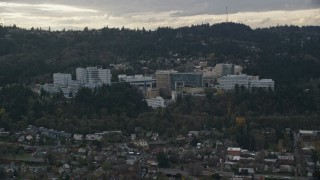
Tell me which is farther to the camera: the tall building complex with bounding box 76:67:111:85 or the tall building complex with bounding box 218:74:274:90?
the tall building complex with bounding box 76:67:111:85

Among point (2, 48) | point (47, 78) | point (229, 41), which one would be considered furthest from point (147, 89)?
point (229, 41)

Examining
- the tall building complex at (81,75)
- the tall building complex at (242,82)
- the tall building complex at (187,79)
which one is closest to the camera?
the tall building complex at (242,82)

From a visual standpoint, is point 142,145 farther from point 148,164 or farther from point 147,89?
point 147,89

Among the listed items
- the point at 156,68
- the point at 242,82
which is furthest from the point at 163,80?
the point at 156,68

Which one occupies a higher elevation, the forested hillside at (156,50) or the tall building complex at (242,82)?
the forested hillside at (156,50)

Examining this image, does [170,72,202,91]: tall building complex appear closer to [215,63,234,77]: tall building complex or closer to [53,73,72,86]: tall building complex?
[215,63,234,77]: tall building complex

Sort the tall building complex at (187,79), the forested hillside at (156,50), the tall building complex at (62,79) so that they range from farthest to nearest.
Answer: the forested hillside at (156,50) < the tall building complex at (187,79) < the tall building complex at (62,79)

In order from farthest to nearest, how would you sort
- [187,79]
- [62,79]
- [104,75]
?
[187,79] → [104,75] → [62,79]

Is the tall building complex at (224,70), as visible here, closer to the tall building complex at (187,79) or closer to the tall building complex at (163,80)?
the tall building complex at (187,79)

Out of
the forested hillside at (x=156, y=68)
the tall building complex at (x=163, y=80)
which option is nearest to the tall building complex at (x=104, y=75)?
the tall building complex at (x=163, y=80)

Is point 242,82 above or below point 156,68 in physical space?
below

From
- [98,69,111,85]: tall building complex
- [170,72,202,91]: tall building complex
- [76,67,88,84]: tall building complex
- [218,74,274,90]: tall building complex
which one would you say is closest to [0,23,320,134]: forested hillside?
[218,74,274,90]: tall building complex

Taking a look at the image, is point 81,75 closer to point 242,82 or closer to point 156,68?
point 156,68
